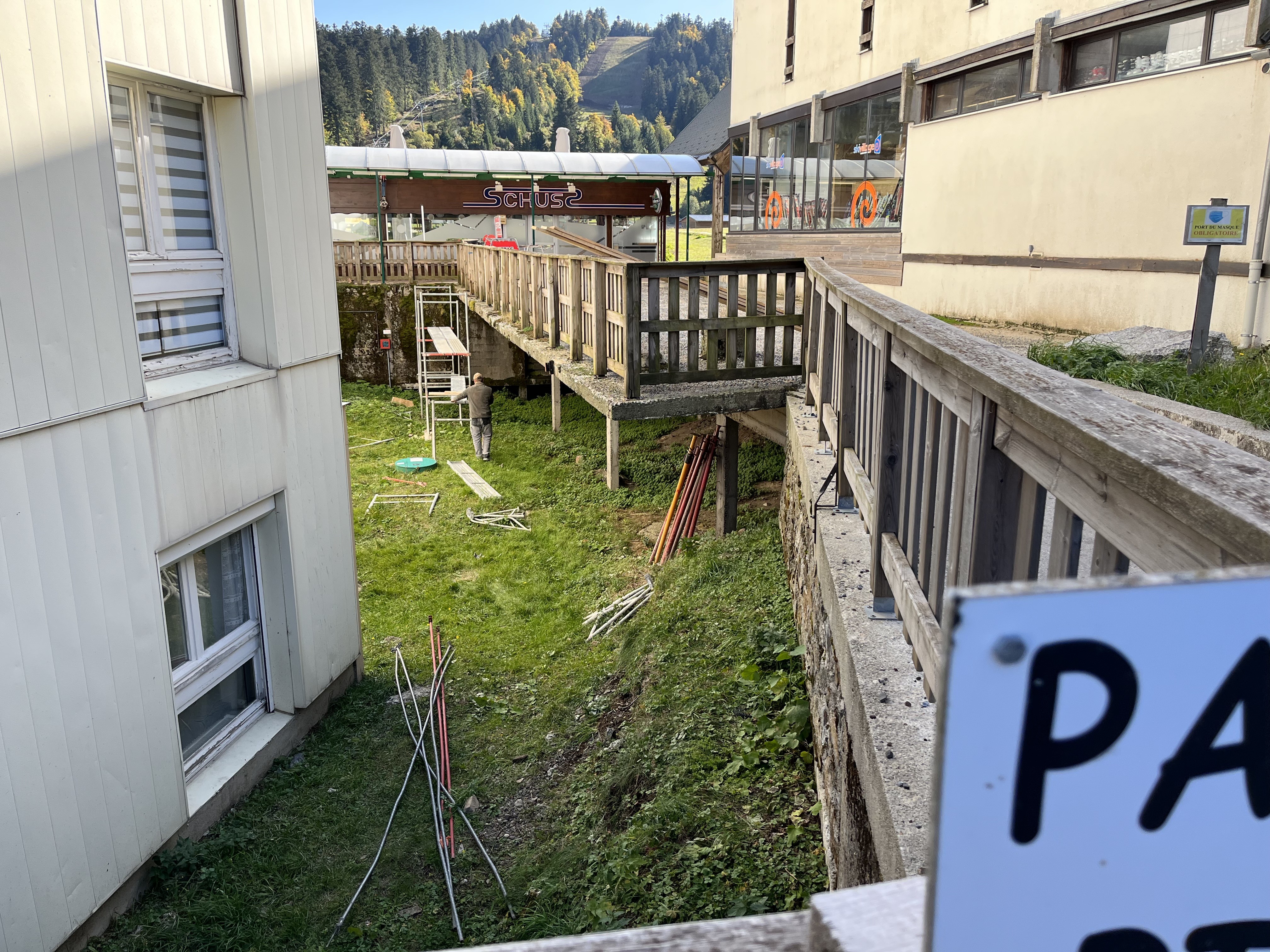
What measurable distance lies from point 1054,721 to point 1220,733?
0.14 m

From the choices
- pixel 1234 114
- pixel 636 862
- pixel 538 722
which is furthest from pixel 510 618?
pixel 1234 114

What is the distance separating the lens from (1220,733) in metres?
0.64

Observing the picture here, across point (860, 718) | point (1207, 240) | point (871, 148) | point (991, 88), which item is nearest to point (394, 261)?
point (871, 148)

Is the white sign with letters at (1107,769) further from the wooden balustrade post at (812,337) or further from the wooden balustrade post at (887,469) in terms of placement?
the wooden balustrade post at (812,337)

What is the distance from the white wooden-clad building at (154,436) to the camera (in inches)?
178

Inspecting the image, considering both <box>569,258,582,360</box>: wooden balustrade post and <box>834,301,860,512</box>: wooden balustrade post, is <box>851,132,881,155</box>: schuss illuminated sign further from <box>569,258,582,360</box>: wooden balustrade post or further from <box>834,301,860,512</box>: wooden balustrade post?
<box>834,301,860,512</box>: wooden balustrade post

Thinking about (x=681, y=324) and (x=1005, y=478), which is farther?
(x=681, y=324)

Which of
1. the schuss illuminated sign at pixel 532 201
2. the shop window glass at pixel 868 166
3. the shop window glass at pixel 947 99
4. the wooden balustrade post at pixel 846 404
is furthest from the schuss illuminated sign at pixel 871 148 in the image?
the wooden balustrade post at pixel 846 404

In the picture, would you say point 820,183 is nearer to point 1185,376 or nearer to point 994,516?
point 1185,376

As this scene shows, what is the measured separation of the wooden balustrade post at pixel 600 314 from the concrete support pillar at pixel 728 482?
1.39 meters

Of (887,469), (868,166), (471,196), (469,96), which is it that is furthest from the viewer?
(469,96)

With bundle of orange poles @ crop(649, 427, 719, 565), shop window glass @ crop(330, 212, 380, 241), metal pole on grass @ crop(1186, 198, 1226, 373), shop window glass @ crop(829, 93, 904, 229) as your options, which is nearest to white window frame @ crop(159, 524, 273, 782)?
bundle of orange poles @ crop(649, 427, 719, 565)

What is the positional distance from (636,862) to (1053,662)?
4291 mm

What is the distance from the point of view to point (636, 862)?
450 cm
